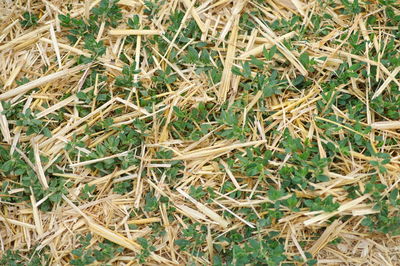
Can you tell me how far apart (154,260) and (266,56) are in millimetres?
1115

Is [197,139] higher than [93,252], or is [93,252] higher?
[197,139]

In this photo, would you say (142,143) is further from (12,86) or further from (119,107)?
(12,86)

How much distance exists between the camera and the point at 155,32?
268 cm

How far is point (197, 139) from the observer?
250 centimetres

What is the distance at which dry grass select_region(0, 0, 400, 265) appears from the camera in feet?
7.84

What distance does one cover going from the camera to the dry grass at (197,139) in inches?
94.0

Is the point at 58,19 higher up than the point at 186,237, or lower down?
higher up

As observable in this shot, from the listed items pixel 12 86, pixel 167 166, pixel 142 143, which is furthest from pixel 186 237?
pixel 12 86

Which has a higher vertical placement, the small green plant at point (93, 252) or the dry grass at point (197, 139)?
the dry grass at point (197, 139)

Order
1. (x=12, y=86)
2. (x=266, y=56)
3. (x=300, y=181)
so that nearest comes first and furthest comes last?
1. (x=300, y=181)
2. (x=266, y=56)
3. (x=12, y=86)

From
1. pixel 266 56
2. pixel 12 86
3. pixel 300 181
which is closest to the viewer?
pixel 300 181

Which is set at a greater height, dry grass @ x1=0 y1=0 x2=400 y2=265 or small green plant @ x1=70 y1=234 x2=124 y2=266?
dry grass @ x1=0 y1=0 x2=400 y2=265

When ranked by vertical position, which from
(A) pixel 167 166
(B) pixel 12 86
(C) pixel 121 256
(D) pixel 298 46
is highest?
(D) pixel 298 46

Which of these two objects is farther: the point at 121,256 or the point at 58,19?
the point at 58,19
